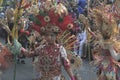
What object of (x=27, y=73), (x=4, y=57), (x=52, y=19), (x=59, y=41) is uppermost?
(x=52, y=19)

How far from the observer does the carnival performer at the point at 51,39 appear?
5.58 metres

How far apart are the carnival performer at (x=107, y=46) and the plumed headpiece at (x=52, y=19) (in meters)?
0.65

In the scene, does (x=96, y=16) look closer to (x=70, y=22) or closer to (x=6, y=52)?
(x=70, y=22)

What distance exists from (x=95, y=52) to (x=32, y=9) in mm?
1375

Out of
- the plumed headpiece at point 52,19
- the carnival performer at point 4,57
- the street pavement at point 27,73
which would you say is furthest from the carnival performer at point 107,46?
the street pavement at point 27,73

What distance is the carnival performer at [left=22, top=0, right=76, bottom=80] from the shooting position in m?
5.58

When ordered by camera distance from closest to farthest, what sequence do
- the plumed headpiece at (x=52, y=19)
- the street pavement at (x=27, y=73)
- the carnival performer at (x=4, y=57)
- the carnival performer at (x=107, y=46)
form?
the carnival performer at (x=4, y=57) → the plumed headpiece at (x=52, y=19) → the carnival performer at (x=107, y=46) → the street pavement at (x=27, y=73)

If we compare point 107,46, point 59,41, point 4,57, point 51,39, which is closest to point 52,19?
point 51,39

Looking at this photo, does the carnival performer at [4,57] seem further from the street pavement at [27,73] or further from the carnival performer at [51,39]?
the street pavement at [27,73]

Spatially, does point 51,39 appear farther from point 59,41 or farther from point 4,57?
point 4,57

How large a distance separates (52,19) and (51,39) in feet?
0.91

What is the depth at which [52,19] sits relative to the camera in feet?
18.4

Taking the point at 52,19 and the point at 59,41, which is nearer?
the point at 52,19

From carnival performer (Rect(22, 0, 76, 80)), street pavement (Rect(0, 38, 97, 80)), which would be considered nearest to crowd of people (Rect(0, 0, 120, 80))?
carnival performer (Rect(22, 0, 76, 80))
